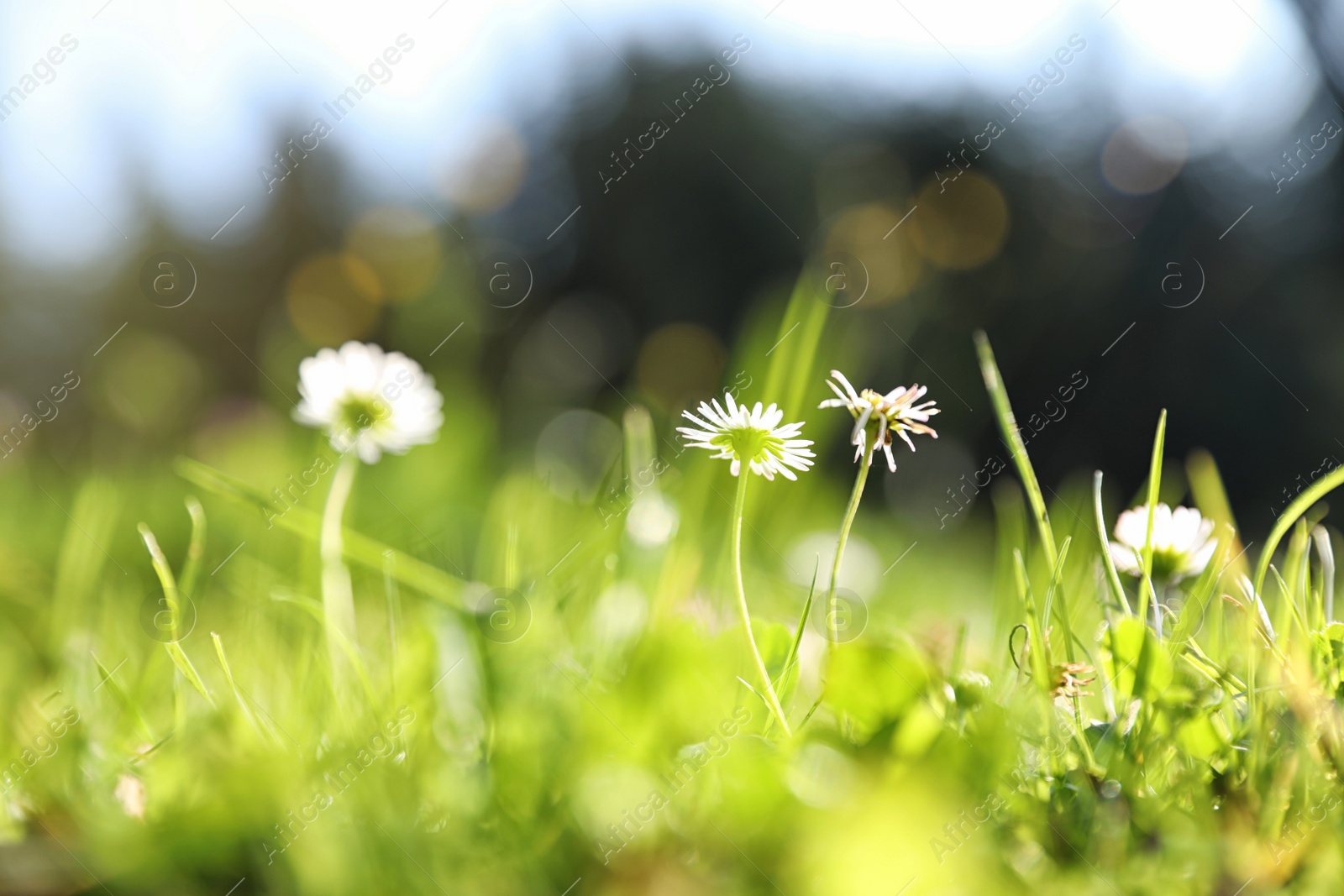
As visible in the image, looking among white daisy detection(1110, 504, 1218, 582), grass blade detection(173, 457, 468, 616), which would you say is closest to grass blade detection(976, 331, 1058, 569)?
white daisy detection(1110, 504, 1218, 582)

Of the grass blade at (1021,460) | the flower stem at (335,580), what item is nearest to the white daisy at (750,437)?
the grass blade at (1021,460)

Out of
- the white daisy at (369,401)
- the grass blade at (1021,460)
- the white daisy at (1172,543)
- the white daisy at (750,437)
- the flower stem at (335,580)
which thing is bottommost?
the white daisy at (1172,543)

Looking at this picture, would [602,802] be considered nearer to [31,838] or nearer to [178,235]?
[31,838]

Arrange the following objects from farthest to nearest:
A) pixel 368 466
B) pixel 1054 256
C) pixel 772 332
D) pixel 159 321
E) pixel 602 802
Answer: pixel 159 321 < pixel 1054 256 < pixel 368 466 < pixel 772 332 < pixel 602 802

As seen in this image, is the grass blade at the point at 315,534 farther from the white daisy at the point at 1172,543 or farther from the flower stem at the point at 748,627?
the white daisy at the point at 1172,543

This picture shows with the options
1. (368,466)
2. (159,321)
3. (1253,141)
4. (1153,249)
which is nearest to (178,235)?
(159,321)

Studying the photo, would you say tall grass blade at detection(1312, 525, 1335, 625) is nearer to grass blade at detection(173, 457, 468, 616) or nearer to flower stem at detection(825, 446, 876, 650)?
flower stem at detection(825, 446, 876, 650)

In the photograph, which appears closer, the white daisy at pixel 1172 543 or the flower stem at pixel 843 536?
the flower stem at pixel 843 536
